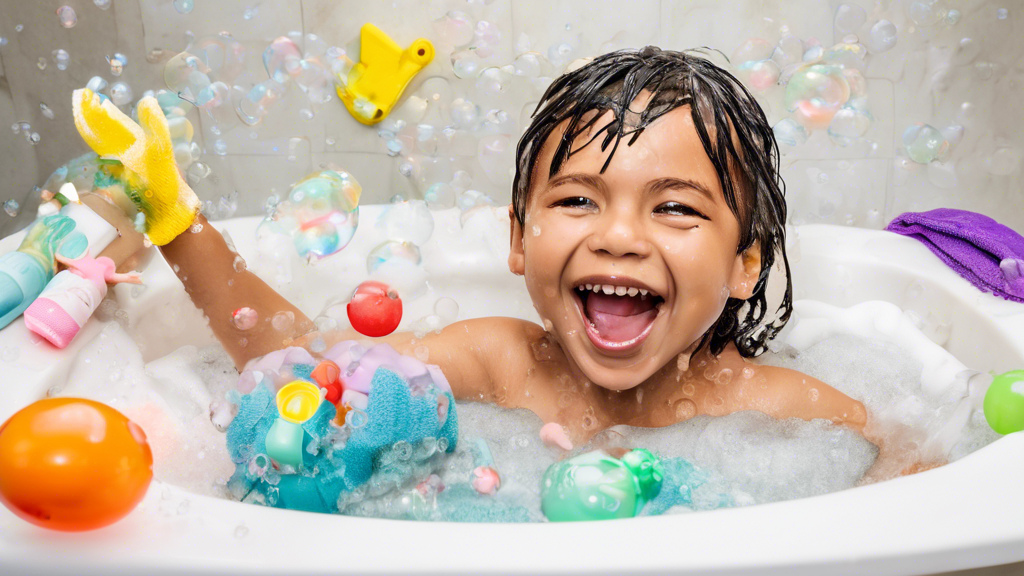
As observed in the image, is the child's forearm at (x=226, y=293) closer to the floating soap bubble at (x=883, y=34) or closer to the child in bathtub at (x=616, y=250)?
the child in bathtub at (x=616, y=250)

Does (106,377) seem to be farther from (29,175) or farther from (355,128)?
(29,175)

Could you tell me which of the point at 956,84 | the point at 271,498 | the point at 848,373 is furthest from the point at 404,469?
the point at 956,84

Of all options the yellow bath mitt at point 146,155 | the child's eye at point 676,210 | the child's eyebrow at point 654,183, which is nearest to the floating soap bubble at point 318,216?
the yellow bath mitt at point 146,155

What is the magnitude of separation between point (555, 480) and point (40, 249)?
91 cm

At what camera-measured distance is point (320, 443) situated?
96cm

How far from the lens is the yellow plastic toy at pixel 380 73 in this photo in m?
2.14

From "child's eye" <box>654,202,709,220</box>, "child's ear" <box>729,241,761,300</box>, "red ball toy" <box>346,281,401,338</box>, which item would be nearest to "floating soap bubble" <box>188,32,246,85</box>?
"red ball toy" <box>346,281,401,338</box>

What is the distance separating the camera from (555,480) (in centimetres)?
97

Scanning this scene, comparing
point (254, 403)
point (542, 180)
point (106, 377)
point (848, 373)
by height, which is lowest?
point (848, 373)

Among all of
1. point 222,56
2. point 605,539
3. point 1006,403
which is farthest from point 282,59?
point 1006,403

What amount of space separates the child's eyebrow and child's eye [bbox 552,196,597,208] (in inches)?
1.0

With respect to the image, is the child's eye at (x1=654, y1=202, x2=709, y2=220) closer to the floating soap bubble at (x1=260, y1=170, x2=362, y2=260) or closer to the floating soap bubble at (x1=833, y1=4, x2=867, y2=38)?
the floating soap bubble at (x1=260, y1=170, x2=362, y2=260)

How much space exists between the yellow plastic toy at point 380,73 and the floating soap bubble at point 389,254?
94cm

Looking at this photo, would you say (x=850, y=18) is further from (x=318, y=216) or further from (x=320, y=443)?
(x=320, y=443)
